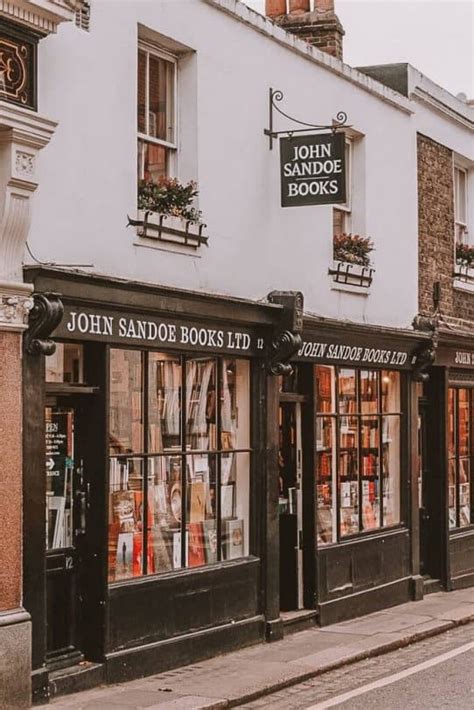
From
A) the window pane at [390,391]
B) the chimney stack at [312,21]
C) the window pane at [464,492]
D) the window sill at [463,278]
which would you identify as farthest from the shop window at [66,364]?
the window pane at [464,492]

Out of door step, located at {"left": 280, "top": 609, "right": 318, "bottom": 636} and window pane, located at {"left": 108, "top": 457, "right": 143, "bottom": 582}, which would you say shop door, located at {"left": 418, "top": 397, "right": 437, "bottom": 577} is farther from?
window pane, located at {"left": 108, "top": 457, "right": 143, "bottom": 582}

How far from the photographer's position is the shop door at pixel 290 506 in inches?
564

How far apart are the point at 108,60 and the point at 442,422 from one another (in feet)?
29.0

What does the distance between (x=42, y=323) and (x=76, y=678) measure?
2955 millimetres

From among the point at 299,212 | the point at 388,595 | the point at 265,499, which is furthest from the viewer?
the point at 388,595

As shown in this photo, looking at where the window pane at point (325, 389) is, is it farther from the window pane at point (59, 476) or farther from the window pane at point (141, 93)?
the window pane at point (59, 476)

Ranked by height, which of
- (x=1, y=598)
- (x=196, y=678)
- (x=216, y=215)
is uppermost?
(x=216, y=215)

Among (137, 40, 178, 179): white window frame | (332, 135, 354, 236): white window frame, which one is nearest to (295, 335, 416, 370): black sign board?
(332, 135, 354, 236): white window frame

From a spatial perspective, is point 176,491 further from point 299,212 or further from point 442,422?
point 442,422

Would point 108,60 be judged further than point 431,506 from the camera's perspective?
No

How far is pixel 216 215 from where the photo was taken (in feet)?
41.8

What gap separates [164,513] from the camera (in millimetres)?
12000

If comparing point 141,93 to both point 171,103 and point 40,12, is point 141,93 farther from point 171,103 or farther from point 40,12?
point 40,12

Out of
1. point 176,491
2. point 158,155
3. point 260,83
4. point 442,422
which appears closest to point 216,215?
point 158,155
